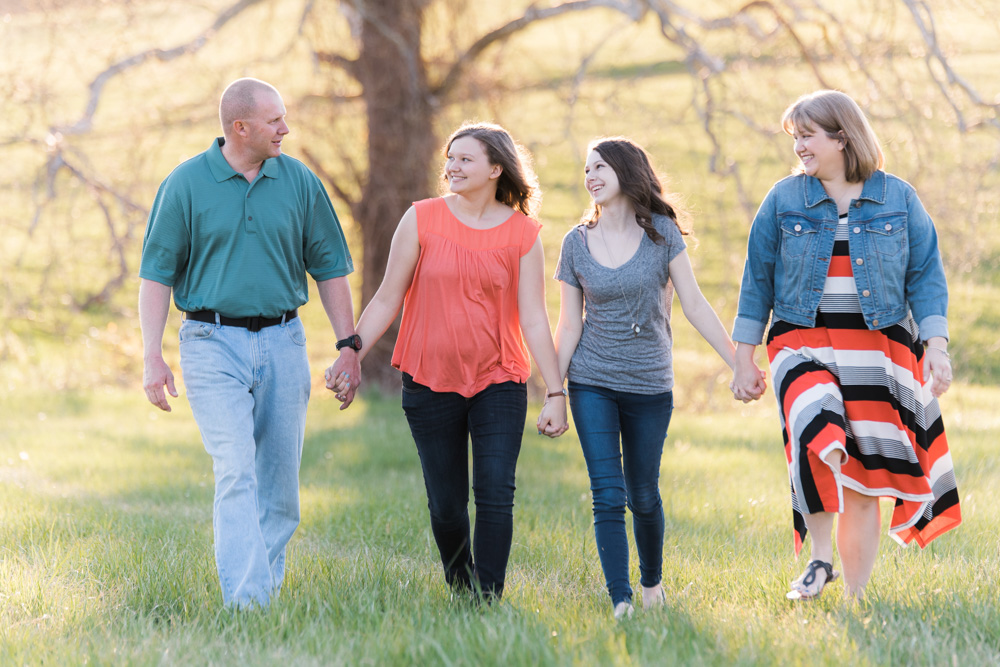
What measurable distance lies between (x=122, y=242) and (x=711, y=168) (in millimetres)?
6348

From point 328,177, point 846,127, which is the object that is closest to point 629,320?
point 846,127

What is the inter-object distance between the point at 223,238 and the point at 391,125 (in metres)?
7.33

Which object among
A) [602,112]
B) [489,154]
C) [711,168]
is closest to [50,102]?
[602,112]

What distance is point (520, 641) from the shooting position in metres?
3.16

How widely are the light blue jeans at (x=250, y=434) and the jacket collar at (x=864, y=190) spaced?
2239 mm

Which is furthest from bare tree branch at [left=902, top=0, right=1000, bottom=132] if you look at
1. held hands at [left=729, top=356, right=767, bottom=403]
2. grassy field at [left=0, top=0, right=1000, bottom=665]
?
held hands at [left=729, top=356, right=767, bottom=403]

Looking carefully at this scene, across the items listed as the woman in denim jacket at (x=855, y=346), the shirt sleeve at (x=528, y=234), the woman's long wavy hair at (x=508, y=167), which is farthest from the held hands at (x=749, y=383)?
the woman's long wavy hair at (x=508, y=167)

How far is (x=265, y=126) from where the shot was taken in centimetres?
397

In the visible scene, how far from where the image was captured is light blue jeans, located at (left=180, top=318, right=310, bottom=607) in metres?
3.80

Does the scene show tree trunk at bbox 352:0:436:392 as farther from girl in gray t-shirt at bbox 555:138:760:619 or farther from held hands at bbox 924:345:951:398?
held hands at bbox 924:345:951:398

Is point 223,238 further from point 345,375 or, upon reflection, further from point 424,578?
point 424,578

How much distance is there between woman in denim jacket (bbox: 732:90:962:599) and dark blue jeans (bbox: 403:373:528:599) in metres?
1.17

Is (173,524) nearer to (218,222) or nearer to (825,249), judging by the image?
(218,222)

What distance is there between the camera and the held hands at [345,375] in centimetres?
428
